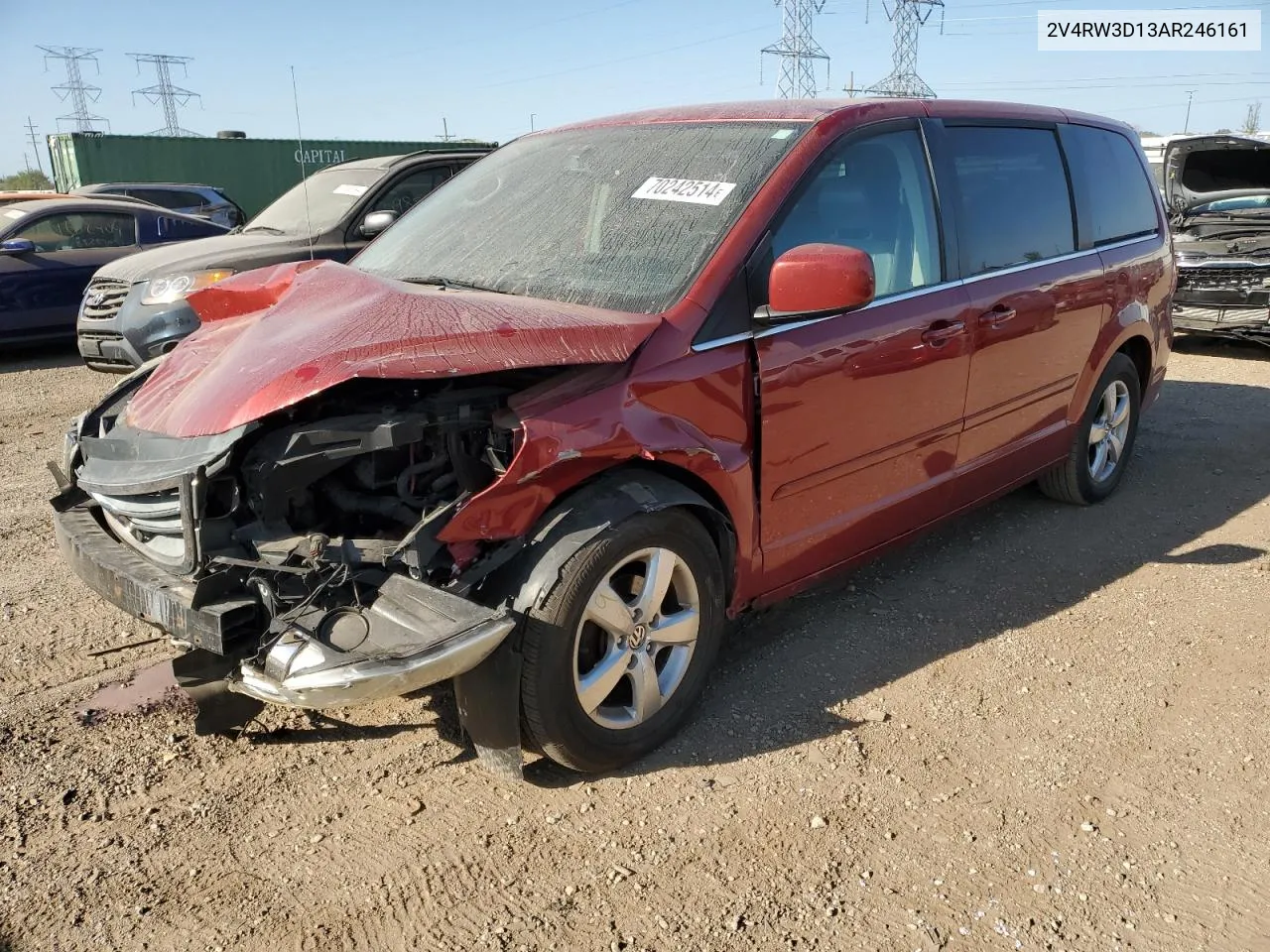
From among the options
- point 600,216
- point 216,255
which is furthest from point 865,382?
point 216,255

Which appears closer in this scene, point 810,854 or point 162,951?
point 162,951

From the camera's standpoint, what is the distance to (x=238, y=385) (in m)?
2.56

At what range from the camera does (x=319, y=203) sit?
810 cm

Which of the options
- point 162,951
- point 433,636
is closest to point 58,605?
point 162,951

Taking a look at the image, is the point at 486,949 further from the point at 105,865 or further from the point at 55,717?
the point at 55,717

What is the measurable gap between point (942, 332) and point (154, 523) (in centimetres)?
267

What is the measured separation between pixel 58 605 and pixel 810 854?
3083 mm

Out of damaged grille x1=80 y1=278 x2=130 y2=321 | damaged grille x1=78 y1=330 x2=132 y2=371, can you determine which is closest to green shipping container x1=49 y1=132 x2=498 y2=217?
damaged grille x1=80 y1=278 x2=130 y2=321

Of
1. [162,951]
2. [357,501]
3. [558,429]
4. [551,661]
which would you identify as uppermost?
[558,429]

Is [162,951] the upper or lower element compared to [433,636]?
lower

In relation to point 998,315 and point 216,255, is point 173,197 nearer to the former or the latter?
point 216,255

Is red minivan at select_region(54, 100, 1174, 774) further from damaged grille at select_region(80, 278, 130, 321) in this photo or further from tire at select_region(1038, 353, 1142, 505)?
damaged grille at select_region(80, 278, 130, 321)

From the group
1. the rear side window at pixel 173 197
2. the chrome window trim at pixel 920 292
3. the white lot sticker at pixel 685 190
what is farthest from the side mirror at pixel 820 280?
the rear side window at pixel 173 197

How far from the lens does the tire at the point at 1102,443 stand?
482 centimetres
